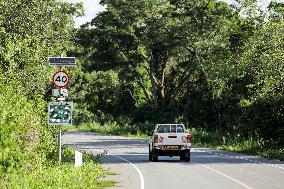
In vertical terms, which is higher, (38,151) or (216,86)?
(216,86)

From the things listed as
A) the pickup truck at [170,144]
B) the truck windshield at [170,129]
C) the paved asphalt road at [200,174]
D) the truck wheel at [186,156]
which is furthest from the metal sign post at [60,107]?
the truck windshield at [170,129]

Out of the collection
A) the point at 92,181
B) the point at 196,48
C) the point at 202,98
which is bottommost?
the point at 92,181

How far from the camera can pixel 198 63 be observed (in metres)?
60.2

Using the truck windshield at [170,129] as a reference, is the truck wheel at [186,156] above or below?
below

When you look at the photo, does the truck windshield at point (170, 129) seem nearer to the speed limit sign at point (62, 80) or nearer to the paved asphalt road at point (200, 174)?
the paved asphalt road at point (200, 174)

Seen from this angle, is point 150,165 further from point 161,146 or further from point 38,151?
point 38,151

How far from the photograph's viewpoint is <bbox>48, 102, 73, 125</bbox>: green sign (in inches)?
709

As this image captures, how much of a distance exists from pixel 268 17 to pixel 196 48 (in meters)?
7.50

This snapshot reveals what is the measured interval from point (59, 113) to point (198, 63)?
1693 inches

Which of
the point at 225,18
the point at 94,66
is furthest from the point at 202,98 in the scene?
the point at 94,66

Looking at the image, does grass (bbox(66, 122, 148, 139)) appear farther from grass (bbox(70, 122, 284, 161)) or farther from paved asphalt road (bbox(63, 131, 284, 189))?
paved asphalt road (bbox(63, 131, 284, 189))

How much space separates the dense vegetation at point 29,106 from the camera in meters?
14.5

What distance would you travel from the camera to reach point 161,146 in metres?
28.8

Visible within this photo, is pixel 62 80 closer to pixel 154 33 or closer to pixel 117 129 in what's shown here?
pixel 154 33
